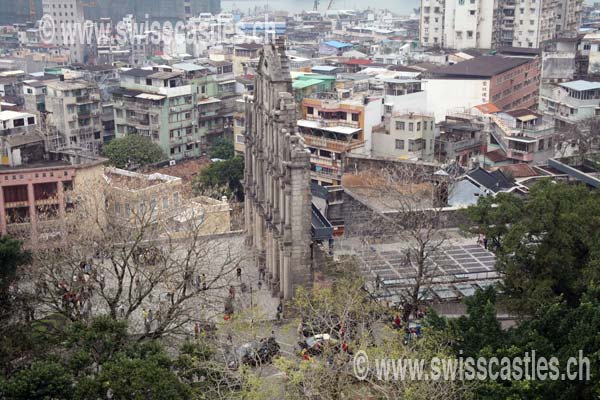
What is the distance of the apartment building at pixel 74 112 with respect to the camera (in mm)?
77938

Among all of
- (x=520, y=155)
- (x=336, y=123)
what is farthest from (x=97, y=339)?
(x=520, y=155)

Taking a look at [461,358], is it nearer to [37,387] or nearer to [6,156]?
[37,387]

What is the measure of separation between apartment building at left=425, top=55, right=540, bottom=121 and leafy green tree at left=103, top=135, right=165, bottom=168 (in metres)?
30.1

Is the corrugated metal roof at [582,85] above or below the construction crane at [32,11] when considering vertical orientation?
below

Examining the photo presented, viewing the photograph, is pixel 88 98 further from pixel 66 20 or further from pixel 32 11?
pixel 32 11

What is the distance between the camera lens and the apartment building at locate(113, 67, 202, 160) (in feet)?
252

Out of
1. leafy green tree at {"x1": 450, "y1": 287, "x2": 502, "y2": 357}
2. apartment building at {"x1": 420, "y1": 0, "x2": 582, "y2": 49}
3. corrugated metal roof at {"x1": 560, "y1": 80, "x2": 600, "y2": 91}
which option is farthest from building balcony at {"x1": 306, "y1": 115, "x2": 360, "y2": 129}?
apartment building at {"x1": 420, "y1": 0, "x2": 582, "y2": 49}

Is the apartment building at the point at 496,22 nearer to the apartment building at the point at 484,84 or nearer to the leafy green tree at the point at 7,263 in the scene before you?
the apartment building at the point at 484,84

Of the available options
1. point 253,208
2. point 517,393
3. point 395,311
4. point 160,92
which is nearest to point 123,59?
point 160,92

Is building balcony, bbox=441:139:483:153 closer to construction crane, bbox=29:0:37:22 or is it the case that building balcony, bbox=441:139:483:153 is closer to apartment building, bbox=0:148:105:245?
apartment building, bbox=0:148:105:245

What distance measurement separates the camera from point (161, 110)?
7669 centimetres

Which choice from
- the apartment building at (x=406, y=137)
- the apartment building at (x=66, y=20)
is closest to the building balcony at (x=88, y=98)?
the apartment building at (x=406, y=137)

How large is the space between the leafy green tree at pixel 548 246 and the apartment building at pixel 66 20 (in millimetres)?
123076

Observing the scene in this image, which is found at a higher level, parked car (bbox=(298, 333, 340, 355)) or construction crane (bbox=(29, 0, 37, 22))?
construction crane (bbox=(29, 0, 37, 22))
